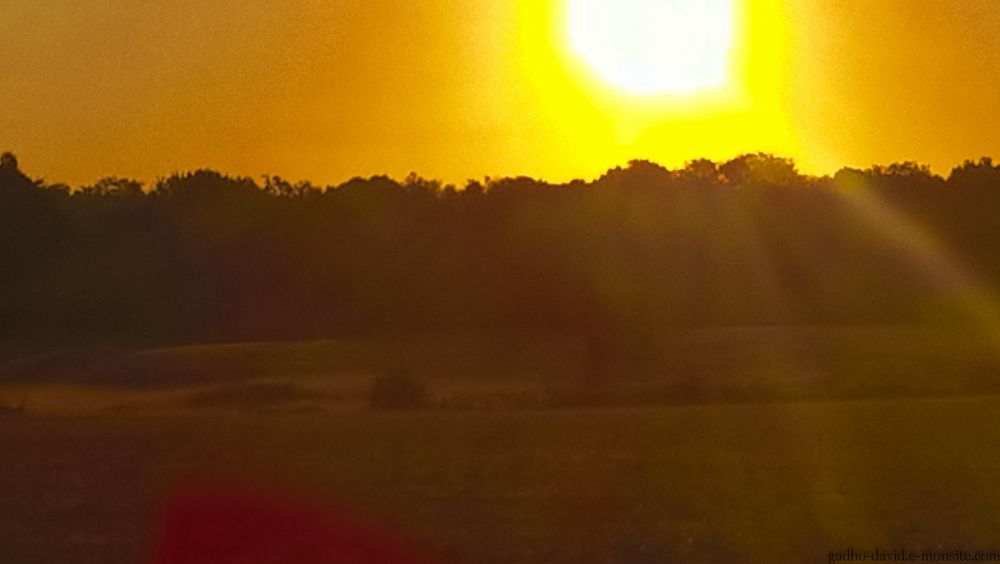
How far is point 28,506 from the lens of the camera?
20.5 metres

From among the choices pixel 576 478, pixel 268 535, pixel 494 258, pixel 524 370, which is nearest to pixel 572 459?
pixel 576 478

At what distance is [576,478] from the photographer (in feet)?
73.3

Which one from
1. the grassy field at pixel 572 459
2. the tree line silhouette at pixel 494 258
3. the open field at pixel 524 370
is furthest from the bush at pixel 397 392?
the tree line silhouette at pixel 494 258

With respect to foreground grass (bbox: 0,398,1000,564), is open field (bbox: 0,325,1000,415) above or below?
above

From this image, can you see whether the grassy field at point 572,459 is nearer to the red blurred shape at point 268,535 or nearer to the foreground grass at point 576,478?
the foreground grass at point 576,478

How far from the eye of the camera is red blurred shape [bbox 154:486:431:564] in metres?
16.4

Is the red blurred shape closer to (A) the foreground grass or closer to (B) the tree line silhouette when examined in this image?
(A) the foreground grass

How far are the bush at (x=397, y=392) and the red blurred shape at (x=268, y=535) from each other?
21.7 metres

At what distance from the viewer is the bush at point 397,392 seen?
43031 mm

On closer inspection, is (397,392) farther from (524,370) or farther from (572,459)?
(572,459)

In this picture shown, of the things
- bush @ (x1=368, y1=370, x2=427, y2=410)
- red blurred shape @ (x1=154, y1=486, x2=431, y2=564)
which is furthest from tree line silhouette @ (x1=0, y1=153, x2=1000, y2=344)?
red blurred shape @ (x1=154, y1=486, x2=431, y2=564)

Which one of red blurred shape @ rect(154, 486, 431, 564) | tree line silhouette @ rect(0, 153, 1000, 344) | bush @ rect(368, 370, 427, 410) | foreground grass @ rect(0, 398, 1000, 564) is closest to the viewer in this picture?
red blurred shape @ rect(154, 486, 431, 564)

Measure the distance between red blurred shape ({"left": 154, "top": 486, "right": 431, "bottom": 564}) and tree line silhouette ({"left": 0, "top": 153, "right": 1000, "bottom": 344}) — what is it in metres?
44.3

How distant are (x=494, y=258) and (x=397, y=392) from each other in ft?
112
